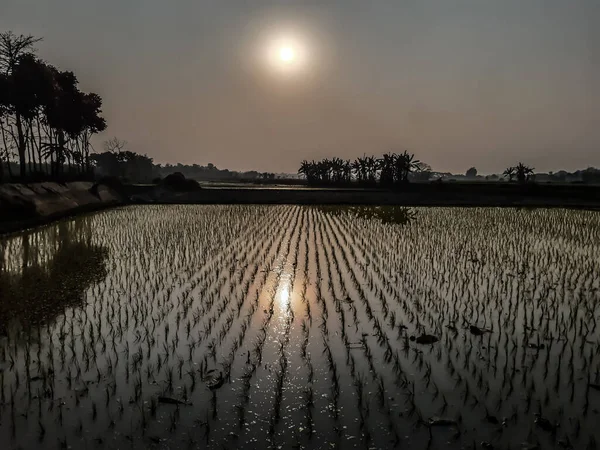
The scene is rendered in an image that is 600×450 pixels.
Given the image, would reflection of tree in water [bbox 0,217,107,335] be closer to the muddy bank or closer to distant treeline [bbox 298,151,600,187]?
the muddy bank

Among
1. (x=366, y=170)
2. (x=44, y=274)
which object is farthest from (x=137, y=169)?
(x=44, y=274)

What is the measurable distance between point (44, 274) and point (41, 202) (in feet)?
38.3

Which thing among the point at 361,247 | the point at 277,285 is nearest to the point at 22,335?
the point at 277,285

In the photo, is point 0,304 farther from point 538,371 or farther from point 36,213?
point 36,213

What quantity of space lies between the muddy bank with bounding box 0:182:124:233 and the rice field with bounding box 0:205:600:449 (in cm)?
644

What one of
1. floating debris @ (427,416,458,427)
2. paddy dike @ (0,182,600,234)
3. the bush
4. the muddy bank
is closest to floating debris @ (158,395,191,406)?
floating debris @ (427,416,458,427)

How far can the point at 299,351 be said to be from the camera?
4.95 m

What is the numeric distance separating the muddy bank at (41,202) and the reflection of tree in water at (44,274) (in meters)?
2.52

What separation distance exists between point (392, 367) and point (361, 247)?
793 cm

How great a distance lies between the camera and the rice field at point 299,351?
11.2 feet

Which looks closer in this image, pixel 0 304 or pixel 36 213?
pixel 0 304

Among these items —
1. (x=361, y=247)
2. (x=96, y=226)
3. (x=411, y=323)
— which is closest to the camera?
(x=411, y=323)

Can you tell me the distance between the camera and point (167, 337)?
5.38 meters

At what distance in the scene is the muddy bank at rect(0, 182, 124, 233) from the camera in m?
16.2
